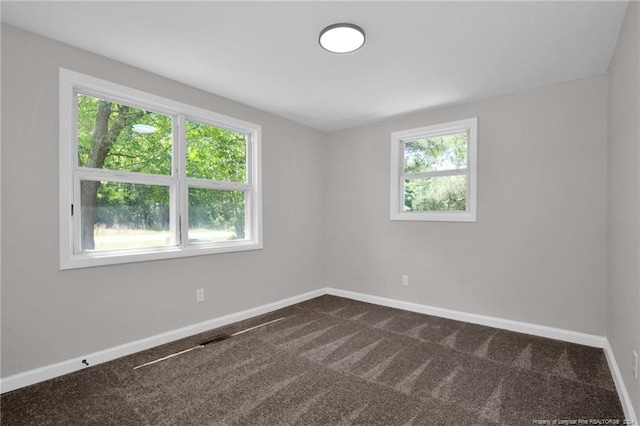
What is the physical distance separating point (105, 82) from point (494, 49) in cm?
311

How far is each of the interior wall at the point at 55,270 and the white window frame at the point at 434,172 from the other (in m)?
1.95

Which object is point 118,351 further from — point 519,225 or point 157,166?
point 519,225

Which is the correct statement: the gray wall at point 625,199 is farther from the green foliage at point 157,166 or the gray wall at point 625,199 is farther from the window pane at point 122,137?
the window pane at point 122,137

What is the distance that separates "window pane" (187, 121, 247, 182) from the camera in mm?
3346

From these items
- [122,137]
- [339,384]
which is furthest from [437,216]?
[122,137]

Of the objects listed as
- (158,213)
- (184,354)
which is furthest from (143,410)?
(158,213)

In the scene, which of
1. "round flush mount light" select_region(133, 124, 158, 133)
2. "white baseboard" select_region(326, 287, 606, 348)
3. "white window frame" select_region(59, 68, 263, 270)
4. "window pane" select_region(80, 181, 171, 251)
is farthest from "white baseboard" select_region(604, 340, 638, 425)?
"round flush mount light" select_region(133, 124, 158, 133)

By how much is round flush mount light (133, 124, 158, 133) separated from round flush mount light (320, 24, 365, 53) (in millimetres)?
1789

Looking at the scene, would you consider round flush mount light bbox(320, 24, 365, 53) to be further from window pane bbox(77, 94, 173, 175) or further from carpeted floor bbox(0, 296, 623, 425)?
carpeted floor bbox(0, 296, 623, 425)

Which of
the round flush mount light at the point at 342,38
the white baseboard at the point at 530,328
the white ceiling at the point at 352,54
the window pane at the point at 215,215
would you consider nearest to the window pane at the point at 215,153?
the window pane at the point at 215,215

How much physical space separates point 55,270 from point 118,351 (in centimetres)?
83

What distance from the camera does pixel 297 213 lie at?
14.7 ft

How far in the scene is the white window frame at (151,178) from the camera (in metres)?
2.43

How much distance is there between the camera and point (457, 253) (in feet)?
12.2
